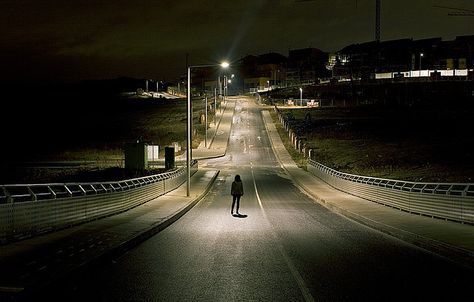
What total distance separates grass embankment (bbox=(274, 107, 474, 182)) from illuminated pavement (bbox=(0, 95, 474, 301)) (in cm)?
1658

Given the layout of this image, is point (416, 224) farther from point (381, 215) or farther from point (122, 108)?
point (122, 108)

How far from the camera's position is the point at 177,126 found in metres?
96.2

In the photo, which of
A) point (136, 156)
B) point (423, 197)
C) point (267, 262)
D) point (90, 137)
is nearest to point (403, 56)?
point (90, 137)

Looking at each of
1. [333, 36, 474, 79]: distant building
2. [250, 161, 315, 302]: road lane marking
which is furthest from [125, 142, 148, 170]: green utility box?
[333, 36, 474, 79]: distant building

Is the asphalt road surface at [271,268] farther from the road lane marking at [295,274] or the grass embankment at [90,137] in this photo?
the grass embankment at [90,137]

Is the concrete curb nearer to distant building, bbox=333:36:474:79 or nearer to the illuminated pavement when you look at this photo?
the illuminated pavement

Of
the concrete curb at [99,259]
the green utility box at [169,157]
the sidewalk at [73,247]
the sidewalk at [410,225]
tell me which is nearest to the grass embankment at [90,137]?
the green utility box at [169,157]

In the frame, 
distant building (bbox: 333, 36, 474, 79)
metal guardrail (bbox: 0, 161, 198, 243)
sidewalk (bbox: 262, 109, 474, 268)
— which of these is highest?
distant building (bbox: 333, 36, 474, 79)

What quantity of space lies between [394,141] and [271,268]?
56.0 m

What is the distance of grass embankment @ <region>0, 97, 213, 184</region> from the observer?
5125 centimetres

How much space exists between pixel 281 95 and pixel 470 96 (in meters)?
53.6

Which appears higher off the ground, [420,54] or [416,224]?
[420,54]

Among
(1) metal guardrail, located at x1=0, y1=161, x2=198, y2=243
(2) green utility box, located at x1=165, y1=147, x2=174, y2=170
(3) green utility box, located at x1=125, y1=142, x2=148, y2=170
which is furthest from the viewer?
(2) green utility box, located at x1=165, y1=147, x2=174, y2=170

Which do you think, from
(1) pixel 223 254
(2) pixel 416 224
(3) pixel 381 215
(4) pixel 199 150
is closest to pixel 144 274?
(1) pixel 223 254
